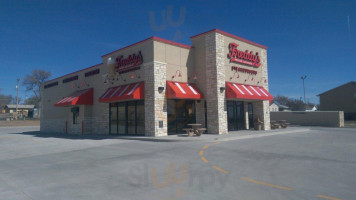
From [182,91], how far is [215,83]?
2.59 meters

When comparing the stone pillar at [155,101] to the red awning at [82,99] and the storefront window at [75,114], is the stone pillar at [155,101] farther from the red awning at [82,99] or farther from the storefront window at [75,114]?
the storefront window at [75,114]

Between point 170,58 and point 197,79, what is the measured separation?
276 centimetres

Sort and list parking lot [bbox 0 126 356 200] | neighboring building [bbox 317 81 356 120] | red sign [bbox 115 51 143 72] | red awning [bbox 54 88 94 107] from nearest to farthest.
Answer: parking lot [bbox 0 126 356 200] < red sign [bbox 115 51 143 72] < red awning [bbox 54 88 94 107] < neighboring building [bbox 317 81 356 120]

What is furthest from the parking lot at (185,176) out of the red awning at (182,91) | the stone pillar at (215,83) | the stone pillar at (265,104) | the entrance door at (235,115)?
the stone pillar at (265,104)

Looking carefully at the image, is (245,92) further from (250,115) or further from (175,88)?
(175,88)

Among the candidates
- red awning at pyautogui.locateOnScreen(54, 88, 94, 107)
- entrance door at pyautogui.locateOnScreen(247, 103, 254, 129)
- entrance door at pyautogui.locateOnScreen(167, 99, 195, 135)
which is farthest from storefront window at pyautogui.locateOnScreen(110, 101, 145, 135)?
entrance door at pyautogui.locateOnScreen(247, 103, 254, 129)

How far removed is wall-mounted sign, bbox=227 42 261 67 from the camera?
63.5ft

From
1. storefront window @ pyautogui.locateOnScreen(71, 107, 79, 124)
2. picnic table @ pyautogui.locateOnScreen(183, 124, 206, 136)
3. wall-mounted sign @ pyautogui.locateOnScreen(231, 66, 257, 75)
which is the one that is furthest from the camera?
storefront window @ pyautogui.locateOnScreen(71, 107, 79, 124)

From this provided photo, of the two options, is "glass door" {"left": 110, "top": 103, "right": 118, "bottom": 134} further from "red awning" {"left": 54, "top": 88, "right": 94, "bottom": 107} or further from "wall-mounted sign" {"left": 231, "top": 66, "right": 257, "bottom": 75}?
"wall-mounted sign" {"left": 231, "top": 66, "right": 257, "bottom": 75}

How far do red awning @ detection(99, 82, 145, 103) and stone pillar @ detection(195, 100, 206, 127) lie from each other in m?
→ 4.57

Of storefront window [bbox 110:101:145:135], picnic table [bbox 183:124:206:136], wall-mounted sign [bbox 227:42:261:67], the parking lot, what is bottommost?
the parking lot

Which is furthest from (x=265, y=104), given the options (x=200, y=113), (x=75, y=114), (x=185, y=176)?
(x=185, y=176)

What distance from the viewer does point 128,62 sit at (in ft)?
→ 61.1

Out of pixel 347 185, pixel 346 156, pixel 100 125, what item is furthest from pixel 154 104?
pixel 347 185
